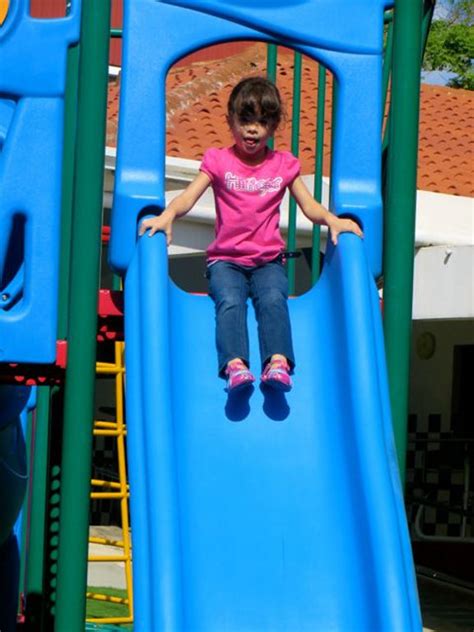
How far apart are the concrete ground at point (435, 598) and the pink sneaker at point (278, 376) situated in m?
5.59

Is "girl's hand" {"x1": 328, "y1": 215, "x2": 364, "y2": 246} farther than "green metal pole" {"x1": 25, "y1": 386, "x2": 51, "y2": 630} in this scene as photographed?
No

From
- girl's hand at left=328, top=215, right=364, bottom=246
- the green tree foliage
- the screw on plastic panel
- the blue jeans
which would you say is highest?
the green tree foliage

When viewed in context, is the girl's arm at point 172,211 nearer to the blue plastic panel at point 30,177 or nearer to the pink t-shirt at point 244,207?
the pink t-shirt at point 244,207

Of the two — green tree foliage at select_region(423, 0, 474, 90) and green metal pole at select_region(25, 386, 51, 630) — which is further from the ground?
green tree foliage at select_region(423, 0, 474, 90)

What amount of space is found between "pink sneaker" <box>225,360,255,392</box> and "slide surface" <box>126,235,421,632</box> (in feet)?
0.23

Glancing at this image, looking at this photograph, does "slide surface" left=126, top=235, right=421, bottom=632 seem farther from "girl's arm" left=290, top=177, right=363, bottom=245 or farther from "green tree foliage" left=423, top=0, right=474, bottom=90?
"green tree foliage" left=423, top=0, right=474, bottom=90

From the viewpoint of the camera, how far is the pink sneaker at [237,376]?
4215 millimetres

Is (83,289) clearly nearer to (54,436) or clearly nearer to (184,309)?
(184,309)

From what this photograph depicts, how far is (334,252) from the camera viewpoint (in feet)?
14.9

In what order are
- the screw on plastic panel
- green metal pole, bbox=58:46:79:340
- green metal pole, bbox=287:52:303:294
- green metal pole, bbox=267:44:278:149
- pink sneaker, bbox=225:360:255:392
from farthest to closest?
1. green metal pole, bbox=267:44:278:149
2. green metal pole, bbox=287:52:303:294
3. the screw on plastic panel
4. green metal pole, bbox=58:46:79:340
5. pink sneaker, bbox=225:360:255:392

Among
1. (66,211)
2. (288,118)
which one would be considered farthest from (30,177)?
(288,118)

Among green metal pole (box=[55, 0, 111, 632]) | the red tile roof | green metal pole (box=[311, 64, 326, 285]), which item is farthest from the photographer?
the red tile roof

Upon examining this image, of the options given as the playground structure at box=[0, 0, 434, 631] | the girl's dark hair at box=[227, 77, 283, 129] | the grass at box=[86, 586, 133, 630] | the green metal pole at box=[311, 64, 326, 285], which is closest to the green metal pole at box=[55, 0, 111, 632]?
the playground structure at box=[0, 0, 434, 631]

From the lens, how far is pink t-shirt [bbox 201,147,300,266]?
4699 mm
